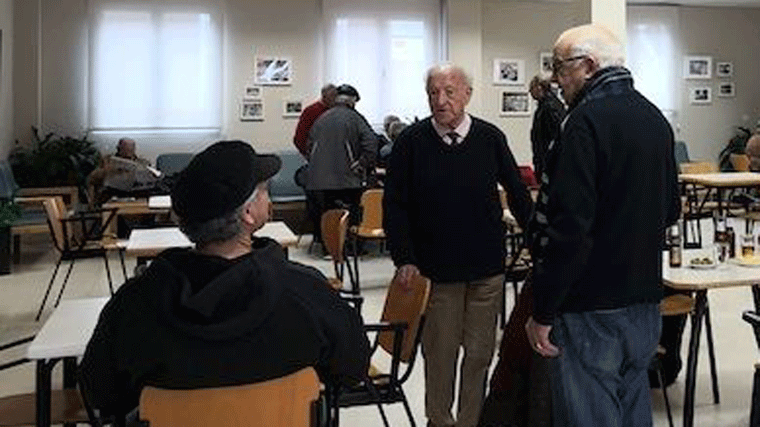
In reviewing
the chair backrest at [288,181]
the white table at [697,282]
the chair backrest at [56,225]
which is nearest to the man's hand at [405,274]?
the white table at [697,282]

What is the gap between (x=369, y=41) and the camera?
35.4 ft

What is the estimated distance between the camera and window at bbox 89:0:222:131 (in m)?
9.91

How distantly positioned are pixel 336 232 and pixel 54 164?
5506mm

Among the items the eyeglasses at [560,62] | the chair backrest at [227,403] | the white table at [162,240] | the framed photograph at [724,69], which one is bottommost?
the chair backrest at [227,403]

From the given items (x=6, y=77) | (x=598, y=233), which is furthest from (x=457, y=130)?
(x=6, y=77)

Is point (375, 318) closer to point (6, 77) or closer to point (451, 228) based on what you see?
point (451, 228)

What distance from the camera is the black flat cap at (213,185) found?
178 cm

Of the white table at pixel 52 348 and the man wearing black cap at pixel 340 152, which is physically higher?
the man wearing black cap at pixel 340 152

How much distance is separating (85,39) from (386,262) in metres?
4.77

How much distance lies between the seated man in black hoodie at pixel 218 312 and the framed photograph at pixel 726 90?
12.2 m

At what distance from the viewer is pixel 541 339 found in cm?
235

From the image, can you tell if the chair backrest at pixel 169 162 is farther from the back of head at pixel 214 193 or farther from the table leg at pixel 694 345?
the back of head at pixel 214 193

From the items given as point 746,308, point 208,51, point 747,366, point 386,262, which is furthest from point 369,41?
point 747,366

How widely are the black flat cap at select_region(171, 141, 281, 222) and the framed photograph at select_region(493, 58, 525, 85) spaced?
1004 cm
